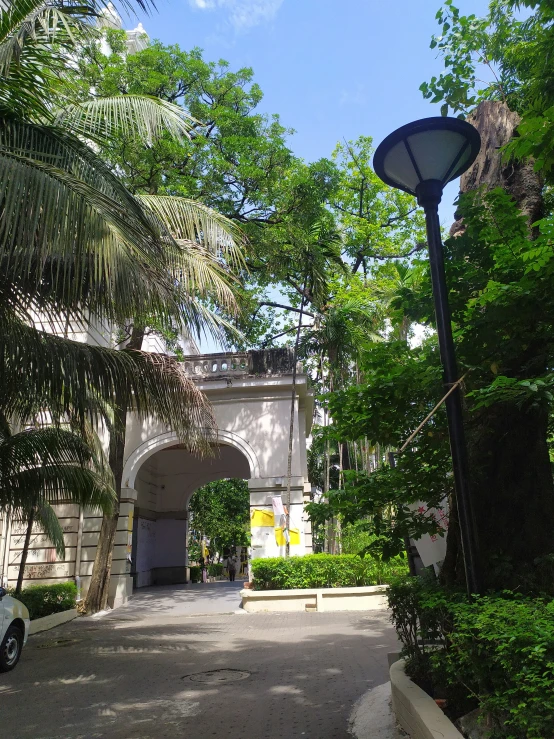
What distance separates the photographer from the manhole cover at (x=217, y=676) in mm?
7759

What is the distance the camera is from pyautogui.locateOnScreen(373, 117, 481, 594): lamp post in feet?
13.4

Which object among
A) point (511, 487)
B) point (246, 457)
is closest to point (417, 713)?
point (511, 487)

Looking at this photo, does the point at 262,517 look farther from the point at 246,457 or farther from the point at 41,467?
the point at 41,467

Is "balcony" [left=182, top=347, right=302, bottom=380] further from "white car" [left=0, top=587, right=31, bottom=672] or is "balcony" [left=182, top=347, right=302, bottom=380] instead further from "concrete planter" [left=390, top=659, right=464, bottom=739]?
"concrete planter" [left=390, top=659, right=464, bottom=739]

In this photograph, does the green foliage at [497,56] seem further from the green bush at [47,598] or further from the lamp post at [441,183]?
the green bush at [47,598]

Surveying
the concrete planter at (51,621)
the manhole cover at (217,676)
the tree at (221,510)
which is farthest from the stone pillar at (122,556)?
the tree at (221,510)

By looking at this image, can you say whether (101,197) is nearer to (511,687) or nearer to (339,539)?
(511,687)

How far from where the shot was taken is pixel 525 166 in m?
6.45

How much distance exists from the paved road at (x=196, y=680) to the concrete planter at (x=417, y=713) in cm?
67

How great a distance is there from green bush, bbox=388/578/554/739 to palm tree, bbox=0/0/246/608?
4.00 meters

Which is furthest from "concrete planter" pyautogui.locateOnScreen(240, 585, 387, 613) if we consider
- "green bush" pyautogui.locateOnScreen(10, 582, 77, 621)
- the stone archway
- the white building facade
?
"green bush" pyautogui.locateOnScreen(10, 582, 77, 621)

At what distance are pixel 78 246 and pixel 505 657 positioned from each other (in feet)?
15.3

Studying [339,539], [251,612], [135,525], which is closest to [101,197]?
[251,612]

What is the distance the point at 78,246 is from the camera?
571cm
